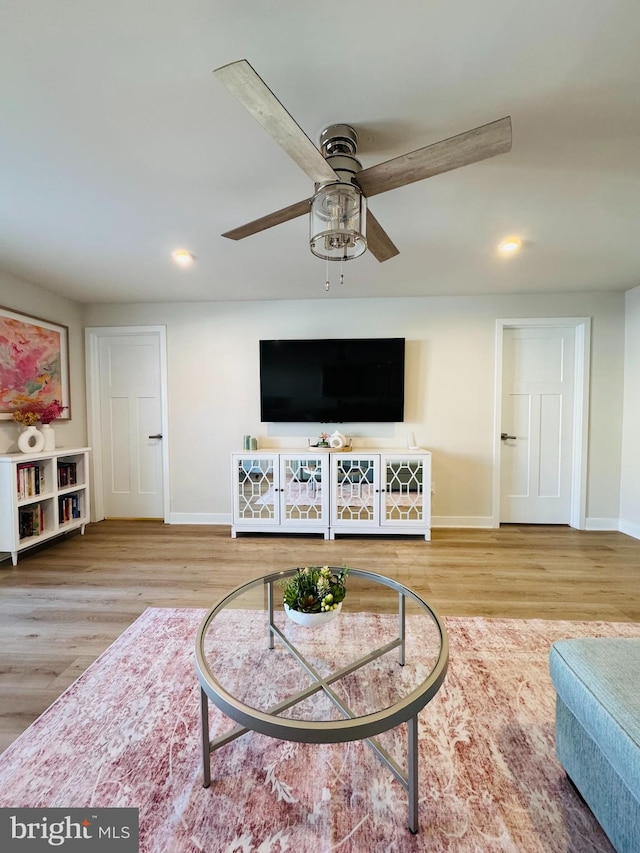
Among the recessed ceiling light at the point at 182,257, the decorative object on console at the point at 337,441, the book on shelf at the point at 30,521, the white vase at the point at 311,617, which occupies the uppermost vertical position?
the recessed ceiling light at the point at 182,257

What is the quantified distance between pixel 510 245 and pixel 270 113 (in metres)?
1.98

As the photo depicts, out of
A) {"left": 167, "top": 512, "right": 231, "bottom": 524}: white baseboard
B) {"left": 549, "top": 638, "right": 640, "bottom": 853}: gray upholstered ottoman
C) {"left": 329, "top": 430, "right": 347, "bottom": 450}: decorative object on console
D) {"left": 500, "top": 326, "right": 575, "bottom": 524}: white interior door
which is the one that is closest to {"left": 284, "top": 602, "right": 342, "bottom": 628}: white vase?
{"left": 549, "top": 638, "right": 640, "bottom": 853}: gray upholstered ottoman

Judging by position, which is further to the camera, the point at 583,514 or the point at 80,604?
the point at 583,514

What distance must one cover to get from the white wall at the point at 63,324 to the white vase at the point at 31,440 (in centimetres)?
13

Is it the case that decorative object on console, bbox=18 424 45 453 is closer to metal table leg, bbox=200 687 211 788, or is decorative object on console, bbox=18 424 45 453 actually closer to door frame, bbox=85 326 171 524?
door frame, bbox=85 326 171 524

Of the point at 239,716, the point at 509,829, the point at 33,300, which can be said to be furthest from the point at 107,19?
the point at 33,300

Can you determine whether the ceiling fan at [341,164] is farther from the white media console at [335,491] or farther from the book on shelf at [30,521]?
the book on shelf at [30,521]

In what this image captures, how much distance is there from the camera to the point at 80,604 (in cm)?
206

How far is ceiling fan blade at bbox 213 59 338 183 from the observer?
0.84 m

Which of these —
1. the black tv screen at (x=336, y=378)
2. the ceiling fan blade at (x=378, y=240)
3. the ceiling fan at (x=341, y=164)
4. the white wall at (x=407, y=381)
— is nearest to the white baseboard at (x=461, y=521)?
the white wall at (x=407, y=381)

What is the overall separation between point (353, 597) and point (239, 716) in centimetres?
129

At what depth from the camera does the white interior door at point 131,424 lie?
3635mm

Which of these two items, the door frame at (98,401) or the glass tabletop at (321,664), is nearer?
the glass tabletop at (321,664)

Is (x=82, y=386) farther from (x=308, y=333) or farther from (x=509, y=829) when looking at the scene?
(x=509, y=829)
